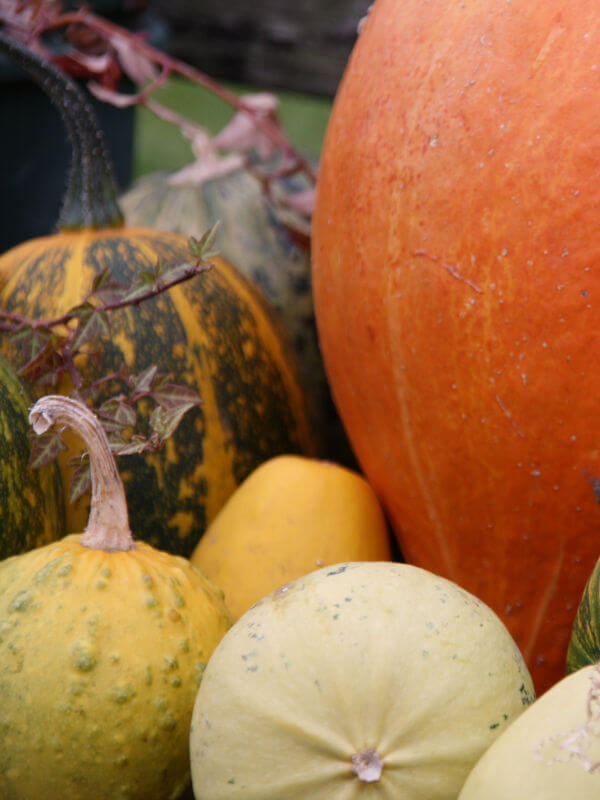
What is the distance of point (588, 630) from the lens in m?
0.93

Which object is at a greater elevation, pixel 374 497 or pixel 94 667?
pixel 374 497

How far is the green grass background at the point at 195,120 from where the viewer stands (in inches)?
147

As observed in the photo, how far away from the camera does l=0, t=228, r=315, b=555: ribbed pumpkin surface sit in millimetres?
1387

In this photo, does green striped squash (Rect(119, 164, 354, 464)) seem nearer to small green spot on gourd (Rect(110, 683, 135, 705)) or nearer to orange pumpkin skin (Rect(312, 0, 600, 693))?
orange pumpkin skin (Rect(312, 0, 600, 693))

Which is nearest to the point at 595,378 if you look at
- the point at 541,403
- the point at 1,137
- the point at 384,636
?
the point at 541,403

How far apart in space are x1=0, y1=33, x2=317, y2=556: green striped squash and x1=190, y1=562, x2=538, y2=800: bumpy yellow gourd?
521 millimetres

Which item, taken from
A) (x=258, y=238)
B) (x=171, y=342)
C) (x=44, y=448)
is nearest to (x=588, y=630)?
(x=44, y=448)

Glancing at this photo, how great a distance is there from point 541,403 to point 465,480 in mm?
149

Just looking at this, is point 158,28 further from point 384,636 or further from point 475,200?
point 384,636

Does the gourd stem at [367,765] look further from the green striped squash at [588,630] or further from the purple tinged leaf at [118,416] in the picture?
the purple tinged leaf at [118,416]

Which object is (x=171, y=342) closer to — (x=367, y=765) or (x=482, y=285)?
(x=482, y=285)

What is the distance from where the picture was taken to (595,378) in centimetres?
109

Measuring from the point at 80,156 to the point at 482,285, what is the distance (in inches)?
28.9

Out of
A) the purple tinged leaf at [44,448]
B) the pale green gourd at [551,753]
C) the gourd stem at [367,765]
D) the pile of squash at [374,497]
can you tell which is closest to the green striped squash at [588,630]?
the pile of squash at [374,497]
